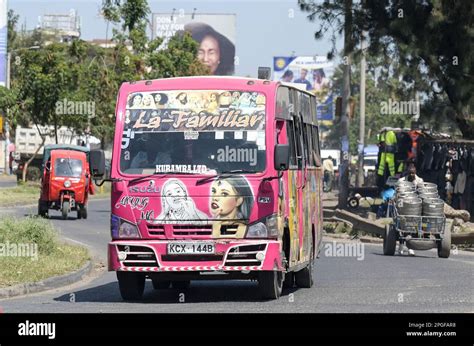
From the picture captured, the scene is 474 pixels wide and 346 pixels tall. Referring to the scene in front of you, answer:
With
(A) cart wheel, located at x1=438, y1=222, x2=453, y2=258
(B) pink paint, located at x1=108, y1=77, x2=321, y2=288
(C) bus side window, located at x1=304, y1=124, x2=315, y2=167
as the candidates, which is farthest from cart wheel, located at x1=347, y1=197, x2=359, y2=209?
(B) pink paint, located at x1=108, y1=77, x2=321, y2=288

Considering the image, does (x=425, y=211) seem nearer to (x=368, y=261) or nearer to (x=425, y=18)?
(x=368, y=261)

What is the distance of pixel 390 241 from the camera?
2644cm

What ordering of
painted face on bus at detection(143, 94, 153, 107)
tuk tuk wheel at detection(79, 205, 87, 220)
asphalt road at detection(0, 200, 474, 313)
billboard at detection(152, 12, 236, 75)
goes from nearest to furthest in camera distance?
1. asphalt road at detection(0, 200, 474, 313)
2. painted face on bus at detection(143, 94, 153, 107)
3. tuk tuk wheel at detection(79, 205, 87, 220)
4. billboard at detection(152, 12, 236, 75)

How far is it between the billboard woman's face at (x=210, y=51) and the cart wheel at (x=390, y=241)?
304 ft

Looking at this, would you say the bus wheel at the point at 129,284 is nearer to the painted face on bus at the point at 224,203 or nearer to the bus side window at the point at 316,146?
the painted face on bus at the point at 224,203

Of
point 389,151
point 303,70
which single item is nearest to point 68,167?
point 389,151

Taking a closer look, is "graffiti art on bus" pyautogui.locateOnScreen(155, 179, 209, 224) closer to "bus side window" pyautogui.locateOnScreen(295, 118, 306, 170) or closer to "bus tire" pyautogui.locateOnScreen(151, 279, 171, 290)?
"bus tire" pyautogui.locateOnScreen(151, 279, 171, 290)

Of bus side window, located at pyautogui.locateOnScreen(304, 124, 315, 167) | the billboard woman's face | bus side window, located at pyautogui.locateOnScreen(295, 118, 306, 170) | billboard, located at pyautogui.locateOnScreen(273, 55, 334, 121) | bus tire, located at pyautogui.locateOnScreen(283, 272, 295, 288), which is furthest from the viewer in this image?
the billboard woman's face

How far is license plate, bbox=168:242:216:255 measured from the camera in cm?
1575

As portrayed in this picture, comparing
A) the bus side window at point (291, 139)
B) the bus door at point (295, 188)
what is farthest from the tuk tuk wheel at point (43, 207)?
the bus side window at point (291, 139)

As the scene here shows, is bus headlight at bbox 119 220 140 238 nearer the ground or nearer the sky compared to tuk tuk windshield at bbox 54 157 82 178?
nearer the sky

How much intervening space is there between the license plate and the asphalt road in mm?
633

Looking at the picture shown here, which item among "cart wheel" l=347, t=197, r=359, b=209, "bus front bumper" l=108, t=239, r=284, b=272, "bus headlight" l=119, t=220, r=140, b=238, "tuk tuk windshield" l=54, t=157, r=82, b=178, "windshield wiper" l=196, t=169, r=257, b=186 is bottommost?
"cart wheel" l=347, t=197, r=359, b=209

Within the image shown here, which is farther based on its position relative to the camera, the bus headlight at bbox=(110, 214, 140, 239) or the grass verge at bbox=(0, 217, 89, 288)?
the grass verge at bbox=(0, 217, 89, 288)
